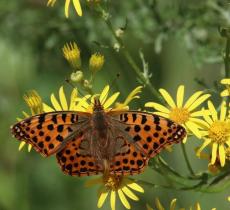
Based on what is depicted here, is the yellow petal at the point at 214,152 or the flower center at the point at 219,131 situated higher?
the flower center at the point at 219,131

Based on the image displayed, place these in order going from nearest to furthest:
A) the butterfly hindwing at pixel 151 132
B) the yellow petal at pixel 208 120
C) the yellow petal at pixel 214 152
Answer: the butterfly hindwing at pixel 151 132 < the yellow petal at pixel 214 152 < the yellow petal at pixel 208 120

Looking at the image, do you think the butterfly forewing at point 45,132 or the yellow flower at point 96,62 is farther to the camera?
the yellow flower at point 96,62

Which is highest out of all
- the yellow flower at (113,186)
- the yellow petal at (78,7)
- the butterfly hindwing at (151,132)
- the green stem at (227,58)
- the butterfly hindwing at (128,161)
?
the yellow petal at (78,7)

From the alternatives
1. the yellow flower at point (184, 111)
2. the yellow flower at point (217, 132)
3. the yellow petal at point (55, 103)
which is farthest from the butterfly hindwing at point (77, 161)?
the yellow flower at point (217, 132)

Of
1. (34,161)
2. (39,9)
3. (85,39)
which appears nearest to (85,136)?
(85,39)

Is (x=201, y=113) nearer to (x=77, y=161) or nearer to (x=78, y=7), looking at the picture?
(x=77, y=161)

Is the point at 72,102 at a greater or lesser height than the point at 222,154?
greater

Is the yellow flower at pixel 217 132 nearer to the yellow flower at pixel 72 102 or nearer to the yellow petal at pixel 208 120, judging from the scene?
the yellow petal at pixel 208 120

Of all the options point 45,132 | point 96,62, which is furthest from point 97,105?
point 45,132
